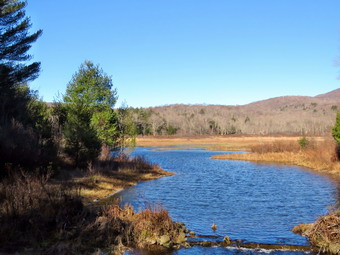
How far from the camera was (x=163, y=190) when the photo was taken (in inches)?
885

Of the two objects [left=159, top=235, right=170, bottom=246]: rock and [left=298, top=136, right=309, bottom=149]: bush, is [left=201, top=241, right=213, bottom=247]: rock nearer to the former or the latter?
[left=159, top=235, right=170, bottom=246]: rock

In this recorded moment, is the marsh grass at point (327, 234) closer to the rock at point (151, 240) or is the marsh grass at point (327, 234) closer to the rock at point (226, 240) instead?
the rock at point (226, 240)

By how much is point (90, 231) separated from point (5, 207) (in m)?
2.48

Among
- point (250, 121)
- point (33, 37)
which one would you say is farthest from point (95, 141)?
point (250, 121)

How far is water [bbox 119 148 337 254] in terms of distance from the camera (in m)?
13.0

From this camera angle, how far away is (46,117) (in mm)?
27391

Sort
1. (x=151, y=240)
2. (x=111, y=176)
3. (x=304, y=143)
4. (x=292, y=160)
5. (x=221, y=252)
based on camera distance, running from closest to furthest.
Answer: (x=221, y=252), (x=151, y=240), (x=111, y=176), (x=292, y=160), (x=304, y=143)

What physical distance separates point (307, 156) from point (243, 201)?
24.6 m

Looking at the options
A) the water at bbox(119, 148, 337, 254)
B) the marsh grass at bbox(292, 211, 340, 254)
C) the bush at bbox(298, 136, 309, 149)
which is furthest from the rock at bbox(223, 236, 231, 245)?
the bush at bbox(298, 136, 309, 149)

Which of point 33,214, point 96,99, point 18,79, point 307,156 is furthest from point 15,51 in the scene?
Answer: point 307,156

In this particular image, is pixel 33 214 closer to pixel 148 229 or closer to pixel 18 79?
pixel 148 229

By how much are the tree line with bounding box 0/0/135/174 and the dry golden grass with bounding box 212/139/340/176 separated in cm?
1893

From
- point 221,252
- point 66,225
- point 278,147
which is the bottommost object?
point 221,252

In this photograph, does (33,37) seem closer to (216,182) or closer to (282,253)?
(216,182)
